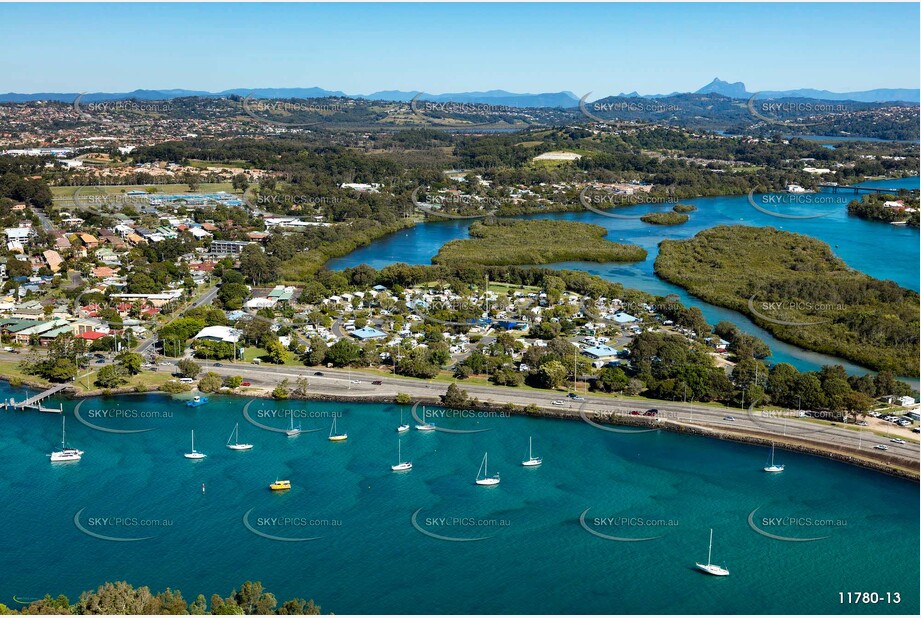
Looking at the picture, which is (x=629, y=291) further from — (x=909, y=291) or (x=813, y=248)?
(x=813, y=248)

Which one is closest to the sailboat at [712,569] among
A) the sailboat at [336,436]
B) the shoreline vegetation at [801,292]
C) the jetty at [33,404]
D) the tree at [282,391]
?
the sailboat at [336,436]

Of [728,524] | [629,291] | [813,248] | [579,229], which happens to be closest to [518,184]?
[579,229]

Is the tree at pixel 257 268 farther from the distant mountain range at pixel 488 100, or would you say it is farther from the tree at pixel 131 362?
the distant mountain range at pixel 488 100

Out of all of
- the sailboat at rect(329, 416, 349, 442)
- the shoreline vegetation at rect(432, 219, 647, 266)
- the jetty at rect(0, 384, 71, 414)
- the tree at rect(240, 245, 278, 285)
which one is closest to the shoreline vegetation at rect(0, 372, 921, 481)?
the jetty at rect(0, 384, 71, 414)

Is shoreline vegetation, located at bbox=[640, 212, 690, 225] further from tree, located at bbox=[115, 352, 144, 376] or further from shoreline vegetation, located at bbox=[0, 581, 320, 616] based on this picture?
Answer: shoreline vegetation, located at bbox=[0, 581, 320, 616]

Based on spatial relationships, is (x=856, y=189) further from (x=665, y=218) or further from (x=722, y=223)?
(x=665, y=218)
